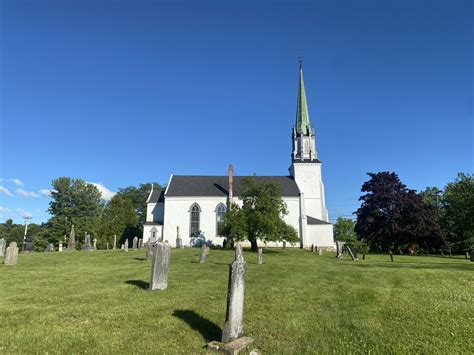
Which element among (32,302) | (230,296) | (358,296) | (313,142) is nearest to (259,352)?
(230,296)

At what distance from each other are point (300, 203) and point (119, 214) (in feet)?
109

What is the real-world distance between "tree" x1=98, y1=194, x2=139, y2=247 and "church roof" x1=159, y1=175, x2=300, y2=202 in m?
10.6

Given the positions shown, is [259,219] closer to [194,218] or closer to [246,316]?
[194,218]

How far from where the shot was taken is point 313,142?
5378 cm

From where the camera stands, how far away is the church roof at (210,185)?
50.0m

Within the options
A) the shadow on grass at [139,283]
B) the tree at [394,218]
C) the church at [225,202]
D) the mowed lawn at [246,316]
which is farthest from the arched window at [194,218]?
the shadow on grass at [139,283]

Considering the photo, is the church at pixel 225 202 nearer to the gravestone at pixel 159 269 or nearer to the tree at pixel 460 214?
→ the tree at pixel 460 214

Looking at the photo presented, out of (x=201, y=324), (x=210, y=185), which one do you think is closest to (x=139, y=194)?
(x=210, y=185)

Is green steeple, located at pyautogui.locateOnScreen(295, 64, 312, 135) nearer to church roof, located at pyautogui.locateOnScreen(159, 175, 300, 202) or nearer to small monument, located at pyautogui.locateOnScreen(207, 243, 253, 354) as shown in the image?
church roof, located at pyautogui.locateOnScreen(159, 175, 300, 202)

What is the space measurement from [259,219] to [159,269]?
22977mm

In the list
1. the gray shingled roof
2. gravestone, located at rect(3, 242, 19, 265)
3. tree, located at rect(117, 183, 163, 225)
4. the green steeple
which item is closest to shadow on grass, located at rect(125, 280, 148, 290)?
gravestone, located at rect(3, 242, 19, 265)

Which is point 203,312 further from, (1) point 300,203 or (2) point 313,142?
(2) point 313,142

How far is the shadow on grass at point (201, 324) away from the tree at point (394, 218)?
3887 centimetres

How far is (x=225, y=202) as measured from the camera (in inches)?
1945
